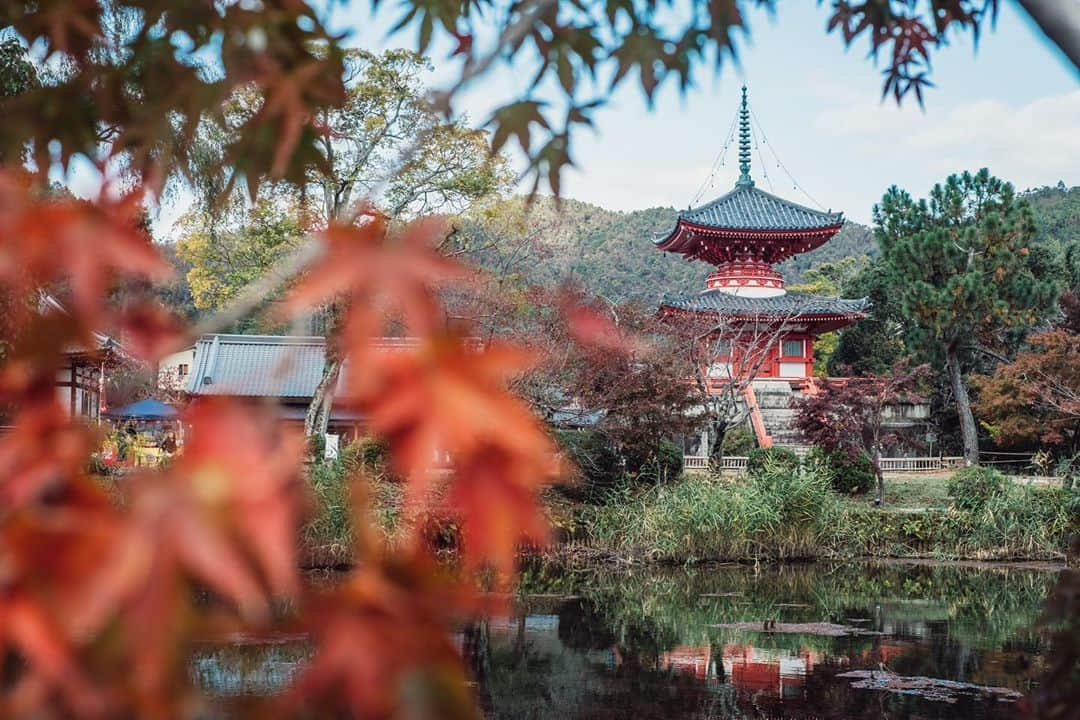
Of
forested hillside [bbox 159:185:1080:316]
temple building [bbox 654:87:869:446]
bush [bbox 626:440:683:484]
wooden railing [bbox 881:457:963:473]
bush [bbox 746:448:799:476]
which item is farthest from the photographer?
forested hillside [bbox 159:185:1080:316]

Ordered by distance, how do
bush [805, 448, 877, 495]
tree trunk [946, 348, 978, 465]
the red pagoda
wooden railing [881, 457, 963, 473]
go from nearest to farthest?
bush [805, 448, 877, 495] < wooden railing [881, 457, 963, 473] < tree trunk [946, 348, 978, 465] < the red pagoda

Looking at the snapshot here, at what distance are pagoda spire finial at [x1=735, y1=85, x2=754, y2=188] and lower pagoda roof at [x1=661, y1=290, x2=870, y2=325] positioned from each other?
129 inches

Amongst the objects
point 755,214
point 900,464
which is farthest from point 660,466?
point 755,214

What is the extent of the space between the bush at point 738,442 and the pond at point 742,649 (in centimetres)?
566

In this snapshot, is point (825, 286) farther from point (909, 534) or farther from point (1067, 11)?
point (1067, 11)

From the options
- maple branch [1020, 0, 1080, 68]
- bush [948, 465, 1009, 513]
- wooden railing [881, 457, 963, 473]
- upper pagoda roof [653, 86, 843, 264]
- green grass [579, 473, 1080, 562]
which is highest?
upper pagoda roof [653, 86, 843, 264]

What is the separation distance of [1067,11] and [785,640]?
6519 mm

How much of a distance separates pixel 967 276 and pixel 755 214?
4.84m

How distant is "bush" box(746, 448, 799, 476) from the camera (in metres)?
12.3

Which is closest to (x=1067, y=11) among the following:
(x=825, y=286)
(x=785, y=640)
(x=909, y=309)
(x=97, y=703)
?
(x=97, y=703)

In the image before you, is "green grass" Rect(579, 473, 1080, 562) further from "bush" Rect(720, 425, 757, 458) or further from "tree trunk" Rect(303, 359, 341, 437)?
"bush" Rect(720, 425, 757, 458)

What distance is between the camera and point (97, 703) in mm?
557

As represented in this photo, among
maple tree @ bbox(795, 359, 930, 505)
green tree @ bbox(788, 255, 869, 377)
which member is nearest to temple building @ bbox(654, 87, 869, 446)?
maple tree @ bbox(795, 359, 930, 505)

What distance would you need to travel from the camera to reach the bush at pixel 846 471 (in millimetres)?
13211
